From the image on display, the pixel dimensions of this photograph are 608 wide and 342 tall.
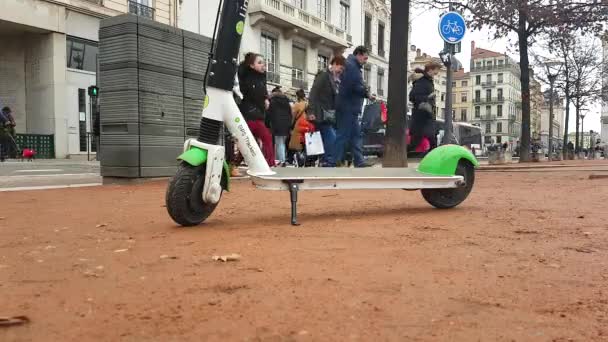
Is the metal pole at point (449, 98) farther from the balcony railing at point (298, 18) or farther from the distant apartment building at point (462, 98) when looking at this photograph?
the distant apartment building at point (462, 98)

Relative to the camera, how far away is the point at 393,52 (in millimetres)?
9445

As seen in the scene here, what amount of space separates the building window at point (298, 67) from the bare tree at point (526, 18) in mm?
13564

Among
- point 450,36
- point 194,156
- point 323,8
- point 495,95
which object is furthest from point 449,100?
point 495,95

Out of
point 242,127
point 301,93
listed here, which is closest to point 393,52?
point 301,93

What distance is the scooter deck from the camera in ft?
12.8

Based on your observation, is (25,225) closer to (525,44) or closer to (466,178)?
(466,178)

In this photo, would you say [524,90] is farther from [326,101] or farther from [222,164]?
[222,164]

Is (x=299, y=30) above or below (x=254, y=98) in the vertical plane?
above

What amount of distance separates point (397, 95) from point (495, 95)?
113 m

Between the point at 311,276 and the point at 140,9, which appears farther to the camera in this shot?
the point at 140,9

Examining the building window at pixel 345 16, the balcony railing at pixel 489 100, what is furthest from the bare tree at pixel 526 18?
the balcony railing at pixel 489 100

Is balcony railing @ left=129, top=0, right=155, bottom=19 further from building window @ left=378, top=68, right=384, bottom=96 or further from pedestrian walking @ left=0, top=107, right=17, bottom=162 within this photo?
building window @ left=378, top=68, right=384, bottom=96

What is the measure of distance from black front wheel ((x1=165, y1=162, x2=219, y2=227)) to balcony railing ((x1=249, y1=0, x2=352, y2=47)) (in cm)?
2403

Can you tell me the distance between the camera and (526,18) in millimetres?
16234
